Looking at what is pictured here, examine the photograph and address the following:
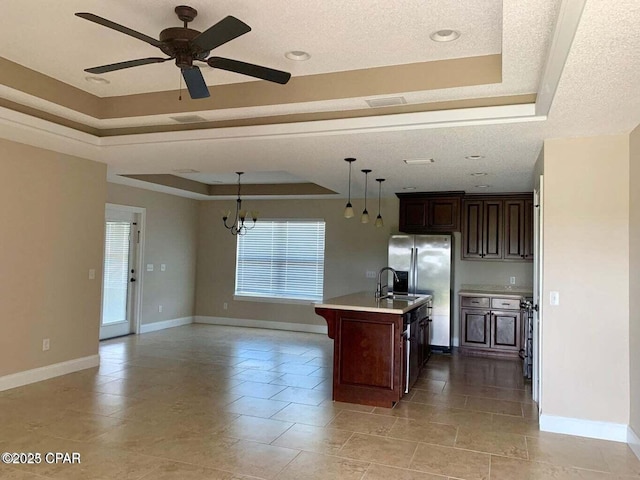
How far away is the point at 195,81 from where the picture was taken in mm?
2730

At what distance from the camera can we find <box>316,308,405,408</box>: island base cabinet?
14.3 ft

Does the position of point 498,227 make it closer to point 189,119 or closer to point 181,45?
point 189,119

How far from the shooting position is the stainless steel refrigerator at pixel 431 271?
22.8ft

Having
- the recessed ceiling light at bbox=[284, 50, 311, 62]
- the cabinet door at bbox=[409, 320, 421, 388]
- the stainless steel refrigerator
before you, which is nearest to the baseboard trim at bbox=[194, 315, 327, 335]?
the stainless steel refrigerator

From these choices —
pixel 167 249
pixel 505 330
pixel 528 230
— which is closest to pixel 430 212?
pixel 528 230

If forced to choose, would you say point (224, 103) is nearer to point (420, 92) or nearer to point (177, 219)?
point (420, 92)

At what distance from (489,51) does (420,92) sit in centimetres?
52

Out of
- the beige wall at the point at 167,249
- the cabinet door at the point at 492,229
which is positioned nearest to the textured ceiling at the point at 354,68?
the cabinet door at the point at 492,229

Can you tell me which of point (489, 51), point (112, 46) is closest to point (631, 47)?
Result: point (489, 51)

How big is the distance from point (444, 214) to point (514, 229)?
3.43 feet

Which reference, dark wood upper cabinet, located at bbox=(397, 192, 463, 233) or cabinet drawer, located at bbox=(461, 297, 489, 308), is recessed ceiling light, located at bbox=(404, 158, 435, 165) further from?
cabinet drawer, located at bbox=(461, 297, 489, 308)

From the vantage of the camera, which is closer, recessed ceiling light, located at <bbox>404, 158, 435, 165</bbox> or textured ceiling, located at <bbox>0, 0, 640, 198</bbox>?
textured ceiling, located at <bbox>0, 0, 640, 198</bbox>

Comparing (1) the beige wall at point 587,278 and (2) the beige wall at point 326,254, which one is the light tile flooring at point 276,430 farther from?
(2) the beige wall at point 326,254

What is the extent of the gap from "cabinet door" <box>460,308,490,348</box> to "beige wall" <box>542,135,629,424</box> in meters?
2.97
